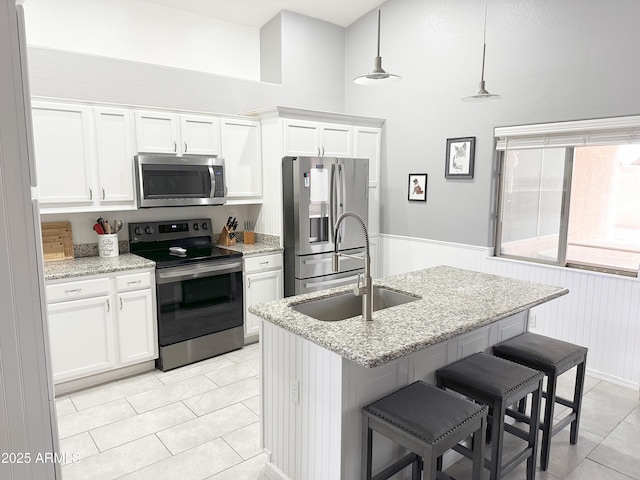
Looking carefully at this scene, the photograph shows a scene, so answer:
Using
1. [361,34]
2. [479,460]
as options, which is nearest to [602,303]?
[479,460]

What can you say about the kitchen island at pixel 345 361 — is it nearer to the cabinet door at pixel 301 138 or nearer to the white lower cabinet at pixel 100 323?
the white lower cabinet at pixel 100 323

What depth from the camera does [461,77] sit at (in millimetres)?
4262

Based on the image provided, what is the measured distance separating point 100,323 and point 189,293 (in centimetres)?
70

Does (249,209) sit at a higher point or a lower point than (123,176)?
lower

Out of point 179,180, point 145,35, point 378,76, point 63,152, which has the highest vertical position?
point 145,35

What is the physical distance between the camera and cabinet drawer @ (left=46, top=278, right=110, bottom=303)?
3.06 metres

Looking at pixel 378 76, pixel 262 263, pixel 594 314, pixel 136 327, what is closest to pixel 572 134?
pixel 594 314

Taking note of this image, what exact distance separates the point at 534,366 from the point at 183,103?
12.0 feet

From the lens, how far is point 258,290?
13.7 ft

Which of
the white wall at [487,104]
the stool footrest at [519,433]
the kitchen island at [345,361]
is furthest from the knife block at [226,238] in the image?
the stool footrest at [519,433]

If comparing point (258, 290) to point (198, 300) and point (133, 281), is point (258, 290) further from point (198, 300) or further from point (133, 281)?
point (133, 281)

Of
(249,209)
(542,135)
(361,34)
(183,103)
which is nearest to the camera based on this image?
(542,135)

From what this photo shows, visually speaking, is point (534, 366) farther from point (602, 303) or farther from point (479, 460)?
point (602, 303)

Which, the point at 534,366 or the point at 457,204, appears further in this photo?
the point at 457,204
